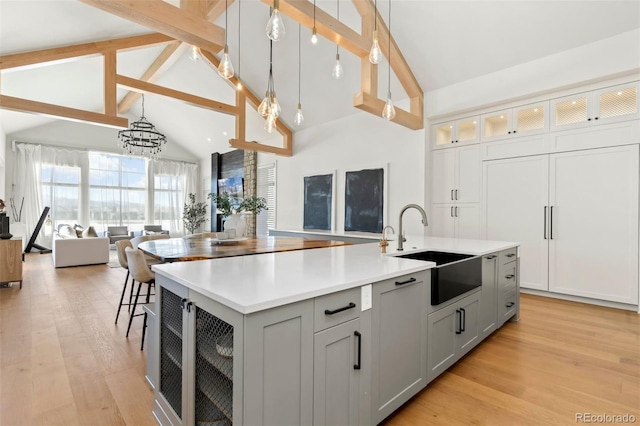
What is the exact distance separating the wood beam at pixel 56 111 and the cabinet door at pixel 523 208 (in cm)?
573

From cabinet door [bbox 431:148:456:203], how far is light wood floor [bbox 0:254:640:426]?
2048mm

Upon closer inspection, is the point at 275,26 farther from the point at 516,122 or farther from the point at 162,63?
the point at 162,63

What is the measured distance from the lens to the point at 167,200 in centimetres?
1064


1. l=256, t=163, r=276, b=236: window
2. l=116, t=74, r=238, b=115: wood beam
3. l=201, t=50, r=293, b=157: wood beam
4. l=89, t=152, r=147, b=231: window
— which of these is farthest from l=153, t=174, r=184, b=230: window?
l=116, t=74, r=238, b=115: wood beam

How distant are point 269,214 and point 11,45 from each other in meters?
5.34

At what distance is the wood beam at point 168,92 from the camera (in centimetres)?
526

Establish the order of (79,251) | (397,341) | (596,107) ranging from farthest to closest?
(79,251) → (596,107) → (397,341)

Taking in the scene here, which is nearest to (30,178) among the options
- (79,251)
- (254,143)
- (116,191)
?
(116,191)

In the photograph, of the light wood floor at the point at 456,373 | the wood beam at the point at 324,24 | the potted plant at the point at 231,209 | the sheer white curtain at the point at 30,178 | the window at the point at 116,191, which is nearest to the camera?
the light wood floor at the point at 456,373

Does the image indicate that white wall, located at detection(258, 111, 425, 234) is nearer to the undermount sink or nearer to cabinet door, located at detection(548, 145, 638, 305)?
cabinet door, located at detection(548, 145, 638, 305)

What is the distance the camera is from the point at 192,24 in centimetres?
270

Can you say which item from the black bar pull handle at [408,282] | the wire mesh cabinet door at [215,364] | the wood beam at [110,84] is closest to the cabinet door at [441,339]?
the black bar pull handle at [408,282]

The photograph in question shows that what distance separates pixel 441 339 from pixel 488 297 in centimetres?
89

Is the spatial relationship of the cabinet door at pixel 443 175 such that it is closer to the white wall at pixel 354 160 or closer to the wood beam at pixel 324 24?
the white wall at pixel 354 160
